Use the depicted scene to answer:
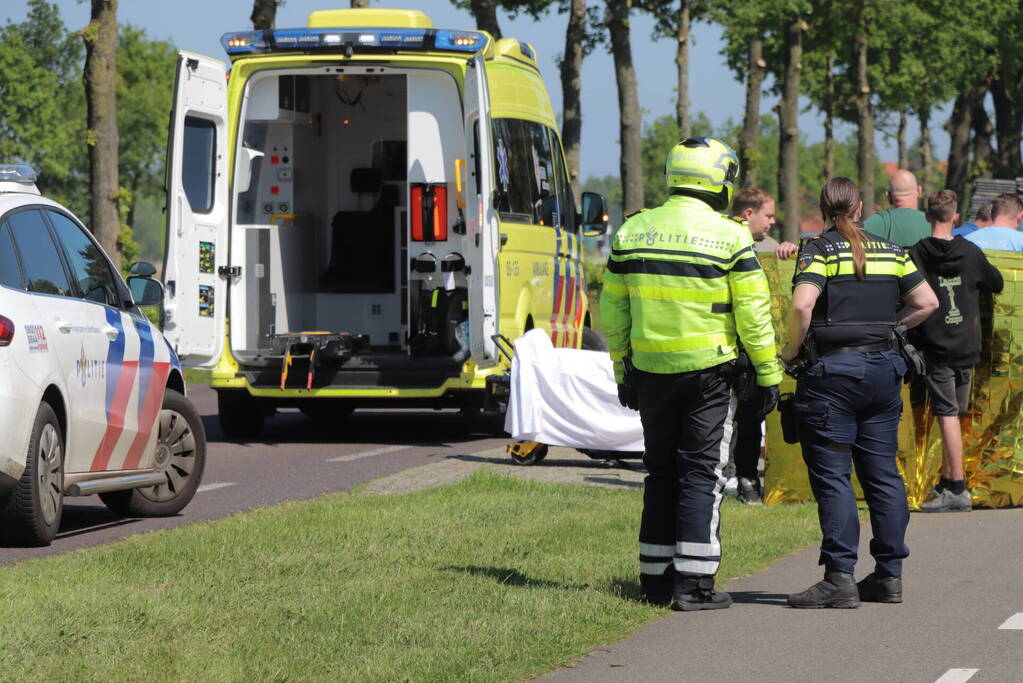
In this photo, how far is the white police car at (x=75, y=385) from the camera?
8.16 m

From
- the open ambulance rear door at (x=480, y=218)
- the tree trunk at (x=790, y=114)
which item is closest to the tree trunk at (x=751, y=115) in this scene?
the tree trunk at (x=790, y=114)

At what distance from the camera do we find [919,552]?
28.6 ft

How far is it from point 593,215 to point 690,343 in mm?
10426

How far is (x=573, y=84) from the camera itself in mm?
33531

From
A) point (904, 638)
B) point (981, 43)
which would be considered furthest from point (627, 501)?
point (981, 43)

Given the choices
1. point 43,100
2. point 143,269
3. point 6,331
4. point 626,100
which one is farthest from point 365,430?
point 43,100

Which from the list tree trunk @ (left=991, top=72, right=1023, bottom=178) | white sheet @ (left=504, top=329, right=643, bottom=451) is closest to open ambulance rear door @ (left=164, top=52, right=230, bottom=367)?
white sheet @ (left=504, top=329, right=643, bottom=451)

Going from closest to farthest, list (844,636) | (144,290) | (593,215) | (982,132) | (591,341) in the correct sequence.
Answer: (844,636) → (144,290) → (593,215) → (591,341) → (982,132)

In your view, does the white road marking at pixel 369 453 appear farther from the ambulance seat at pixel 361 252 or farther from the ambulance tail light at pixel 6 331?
the ambulance tail light at pixel 6 331

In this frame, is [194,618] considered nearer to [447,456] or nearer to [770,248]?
[770,248]

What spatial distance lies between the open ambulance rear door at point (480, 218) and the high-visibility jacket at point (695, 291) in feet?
21.0

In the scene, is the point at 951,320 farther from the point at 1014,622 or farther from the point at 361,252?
the point at 361,252

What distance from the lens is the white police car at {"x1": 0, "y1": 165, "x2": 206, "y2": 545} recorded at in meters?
8.16

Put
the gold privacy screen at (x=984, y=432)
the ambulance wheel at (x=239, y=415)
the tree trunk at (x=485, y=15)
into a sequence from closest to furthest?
the gold privacy screen at (x=984, y=432)
the ambulance wheel at (x=239, y=415)
the tree trunk at (x=485, y=15)
